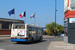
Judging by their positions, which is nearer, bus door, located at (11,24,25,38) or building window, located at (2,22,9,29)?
bus door, located at (11,24,25,38)

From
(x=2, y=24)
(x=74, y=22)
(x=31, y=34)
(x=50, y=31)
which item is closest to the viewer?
(x=74, y=22)

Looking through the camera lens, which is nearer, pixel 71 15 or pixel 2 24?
pixel 71 15

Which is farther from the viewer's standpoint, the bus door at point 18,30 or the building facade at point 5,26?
the building facade at point 5,26

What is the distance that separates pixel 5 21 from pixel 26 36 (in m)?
38.3

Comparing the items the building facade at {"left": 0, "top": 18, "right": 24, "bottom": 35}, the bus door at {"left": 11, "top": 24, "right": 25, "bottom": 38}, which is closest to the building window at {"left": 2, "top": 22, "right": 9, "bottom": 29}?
the building facade at {"left": 0, "top": 18, "right": 24, "bottom": 35}

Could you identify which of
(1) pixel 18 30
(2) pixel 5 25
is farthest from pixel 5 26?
(1) pixel 18 30

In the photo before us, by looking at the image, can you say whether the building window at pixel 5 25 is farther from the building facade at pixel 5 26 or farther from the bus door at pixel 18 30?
the bus door at pixel 18 30

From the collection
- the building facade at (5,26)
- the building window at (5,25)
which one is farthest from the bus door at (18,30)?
the building window at (5,25)

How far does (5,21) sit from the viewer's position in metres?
58.4

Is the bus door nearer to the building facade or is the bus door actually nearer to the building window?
the building facade

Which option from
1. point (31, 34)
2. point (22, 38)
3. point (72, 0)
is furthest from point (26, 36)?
point (72, 0)

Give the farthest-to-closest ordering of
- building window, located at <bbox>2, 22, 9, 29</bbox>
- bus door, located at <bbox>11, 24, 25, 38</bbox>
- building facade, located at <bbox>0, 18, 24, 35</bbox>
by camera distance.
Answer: building window, located at <bbox>2, 22, 9, 29</bbox> → building facade, located at <bbox>0, 18, 24, 35</bbox> → bus door, located at <bbox>11, 24, 25, 38</bbox>

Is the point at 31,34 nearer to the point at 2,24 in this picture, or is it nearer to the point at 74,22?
the point at 74,22

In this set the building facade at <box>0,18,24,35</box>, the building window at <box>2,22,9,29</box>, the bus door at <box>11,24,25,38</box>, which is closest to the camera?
the bus door at <box>11,24,25,38</box>
